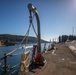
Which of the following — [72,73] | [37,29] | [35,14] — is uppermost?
[35,14]

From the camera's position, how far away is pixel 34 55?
14422mm

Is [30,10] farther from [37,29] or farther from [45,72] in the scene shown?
[45,72]

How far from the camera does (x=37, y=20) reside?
14.6 metres

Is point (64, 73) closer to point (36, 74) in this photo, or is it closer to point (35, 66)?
point (36, 74)

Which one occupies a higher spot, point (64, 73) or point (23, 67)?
point (23, 67)

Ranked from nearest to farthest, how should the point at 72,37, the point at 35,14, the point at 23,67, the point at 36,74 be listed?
the point at 23,67 < the point at 36,74 < the point at 35,14 < the point at 72,37

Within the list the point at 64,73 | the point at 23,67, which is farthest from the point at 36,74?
the point at 23,67

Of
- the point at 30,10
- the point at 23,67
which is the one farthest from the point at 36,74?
the point at 30,10

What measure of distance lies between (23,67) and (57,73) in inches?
143

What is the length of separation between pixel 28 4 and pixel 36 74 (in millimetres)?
5551

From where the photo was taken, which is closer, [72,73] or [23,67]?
[23,67]

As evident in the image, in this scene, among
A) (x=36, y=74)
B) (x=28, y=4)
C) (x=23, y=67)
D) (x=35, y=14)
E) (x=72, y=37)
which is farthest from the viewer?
(x=72, y=37)

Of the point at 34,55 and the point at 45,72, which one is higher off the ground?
the point at 34,55

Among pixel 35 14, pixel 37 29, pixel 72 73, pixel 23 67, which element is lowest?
pixel 72 73
